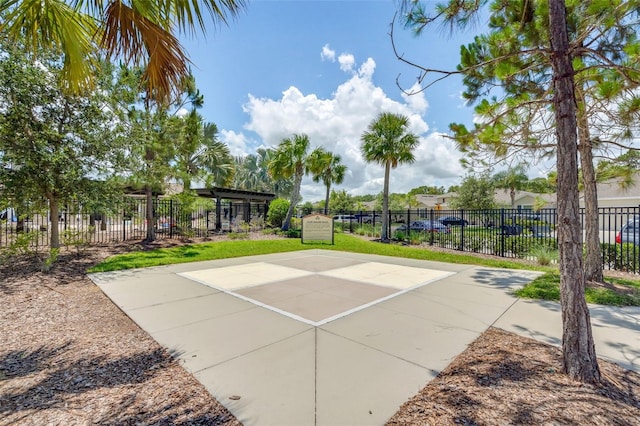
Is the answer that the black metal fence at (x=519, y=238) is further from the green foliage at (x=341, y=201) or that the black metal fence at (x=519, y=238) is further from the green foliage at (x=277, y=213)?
the green foliage at (x=341, y=201)

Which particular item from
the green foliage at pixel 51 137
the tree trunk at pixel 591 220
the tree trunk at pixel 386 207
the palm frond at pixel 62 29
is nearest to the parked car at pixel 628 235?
the tree trunk at pixel 591 220

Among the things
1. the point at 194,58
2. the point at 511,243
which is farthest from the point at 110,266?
the point at 511,243

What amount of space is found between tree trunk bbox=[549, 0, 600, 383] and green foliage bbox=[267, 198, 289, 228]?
1775cm

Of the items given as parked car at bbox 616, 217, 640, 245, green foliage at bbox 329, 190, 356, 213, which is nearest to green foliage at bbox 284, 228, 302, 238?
parked car at bbox 616, 217, 640, 245

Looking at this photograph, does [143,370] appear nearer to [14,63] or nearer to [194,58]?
[194,58]

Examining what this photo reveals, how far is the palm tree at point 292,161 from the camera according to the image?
17984 millimetres

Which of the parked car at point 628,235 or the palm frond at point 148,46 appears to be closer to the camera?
the palm frond at point 148,46

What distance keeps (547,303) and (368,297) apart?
3.00m

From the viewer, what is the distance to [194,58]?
3.55m

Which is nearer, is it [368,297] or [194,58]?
[194,58]

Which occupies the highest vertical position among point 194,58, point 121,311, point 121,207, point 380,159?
point 380,159

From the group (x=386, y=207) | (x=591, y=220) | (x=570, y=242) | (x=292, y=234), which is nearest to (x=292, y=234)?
(x=292, y=234)

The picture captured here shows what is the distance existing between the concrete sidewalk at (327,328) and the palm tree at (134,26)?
306cm

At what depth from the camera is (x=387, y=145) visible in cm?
1503
